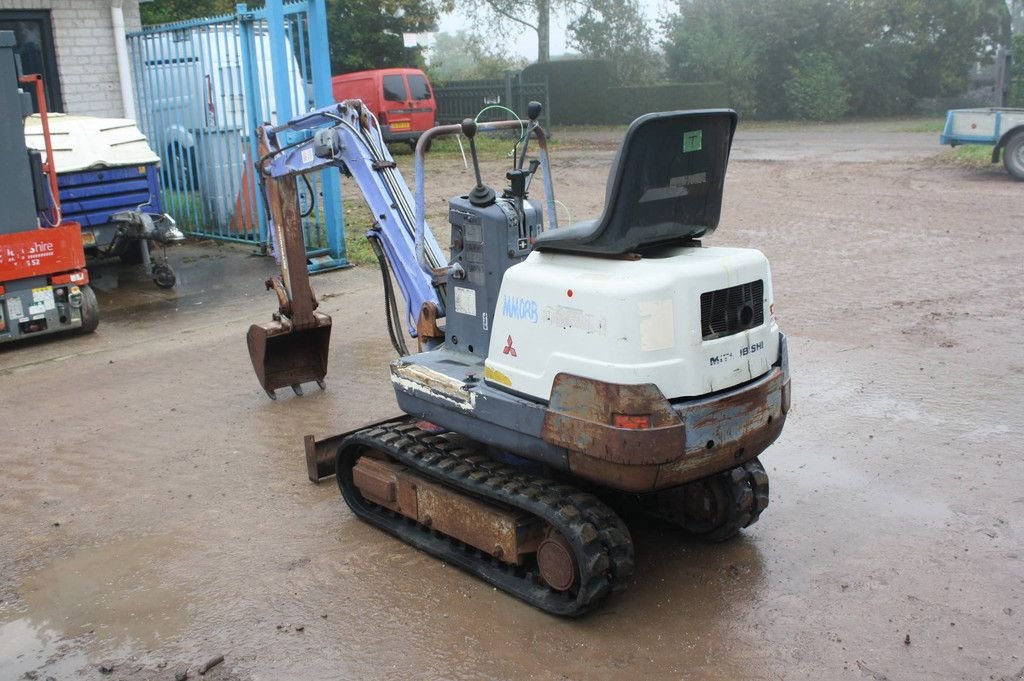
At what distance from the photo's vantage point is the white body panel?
4.24 m

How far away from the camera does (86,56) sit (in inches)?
550

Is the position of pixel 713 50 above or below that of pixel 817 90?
above

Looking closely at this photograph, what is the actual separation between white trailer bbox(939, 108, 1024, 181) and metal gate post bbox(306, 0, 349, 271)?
1095cm

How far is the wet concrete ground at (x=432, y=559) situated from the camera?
4.36 metres

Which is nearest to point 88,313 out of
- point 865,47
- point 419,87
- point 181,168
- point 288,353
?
point 288,353

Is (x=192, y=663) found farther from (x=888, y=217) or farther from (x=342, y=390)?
Answer: (x=888, y=217)

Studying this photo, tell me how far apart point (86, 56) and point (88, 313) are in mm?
5946

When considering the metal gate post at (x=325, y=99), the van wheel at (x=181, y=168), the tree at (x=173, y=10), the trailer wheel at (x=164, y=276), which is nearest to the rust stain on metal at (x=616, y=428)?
the metal gate post at (x=325, y=99)

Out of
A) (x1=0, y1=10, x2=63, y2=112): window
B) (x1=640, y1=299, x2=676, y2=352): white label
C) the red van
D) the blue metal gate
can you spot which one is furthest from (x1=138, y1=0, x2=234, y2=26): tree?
(x1=640, y1=299, x2=676, y2=352): white label

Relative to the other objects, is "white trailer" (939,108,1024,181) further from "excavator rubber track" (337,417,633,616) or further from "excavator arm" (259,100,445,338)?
"excavator rubber track" (337,417,633,616)

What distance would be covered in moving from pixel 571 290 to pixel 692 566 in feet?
5.16

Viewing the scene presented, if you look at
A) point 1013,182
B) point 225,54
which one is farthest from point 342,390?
point 1013,182

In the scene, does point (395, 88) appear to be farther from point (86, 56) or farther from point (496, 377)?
point (496, 377)

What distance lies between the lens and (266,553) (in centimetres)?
529
